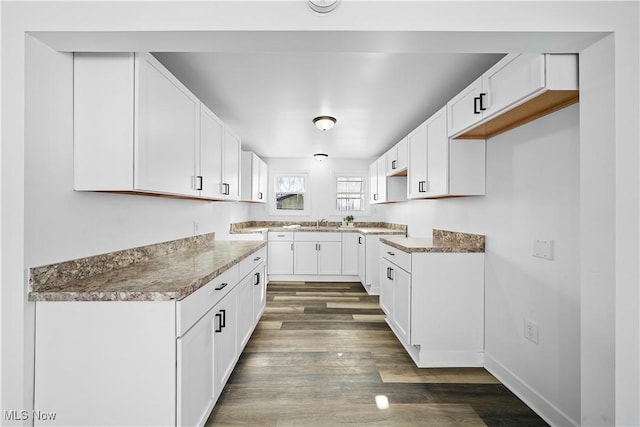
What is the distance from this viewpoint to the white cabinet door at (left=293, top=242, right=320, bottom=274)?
194 inches

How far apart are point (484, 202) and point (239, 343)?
2215mm

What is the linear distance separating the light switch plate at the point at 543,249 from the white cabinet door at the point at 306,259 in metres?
3.45

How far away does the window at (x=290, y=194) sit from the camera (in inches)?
222

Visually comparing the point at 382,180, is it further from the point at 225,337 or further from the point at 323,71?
the point at 225,337

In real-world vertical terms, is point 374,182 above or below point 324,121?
below

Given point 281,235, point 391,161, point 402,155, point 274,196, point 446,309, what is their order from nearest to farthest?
point 446,309, point 402,155, point 391,161, point 281,235, point 274,196

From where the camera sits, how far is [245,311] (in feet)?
7.96

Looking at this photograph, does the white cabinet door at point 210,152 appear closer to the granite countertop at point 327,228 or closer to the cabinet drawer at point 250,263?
→ the cabinet drawer at point 250,263

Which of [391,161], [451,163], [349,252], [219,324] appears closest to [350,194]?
[349,252]

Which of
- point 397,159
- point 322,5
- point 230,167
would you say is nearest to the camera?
point 322,5

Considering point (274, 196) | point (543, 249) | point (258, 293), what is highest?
point (274, 196)

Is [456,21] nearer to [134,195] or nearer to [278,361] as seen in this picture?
[134,195]

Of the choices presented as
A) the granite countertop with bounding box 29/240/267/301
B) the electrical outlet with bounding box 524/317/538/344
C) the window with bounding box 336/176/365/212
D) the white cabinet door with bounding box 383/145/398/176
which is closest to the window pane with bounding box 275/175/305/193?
the window with bounding box 336/176/365/212

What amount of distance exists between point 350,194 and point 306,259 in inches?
63.1
